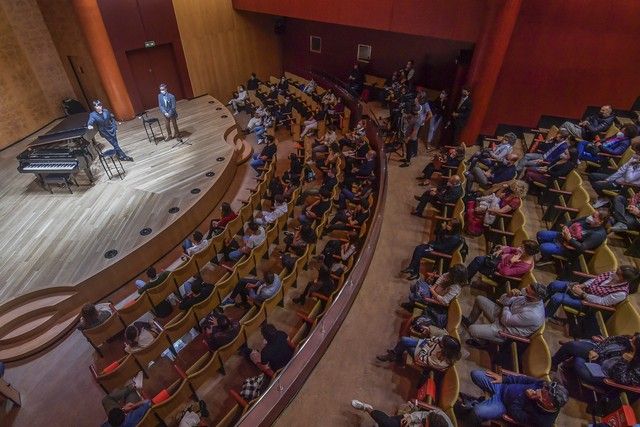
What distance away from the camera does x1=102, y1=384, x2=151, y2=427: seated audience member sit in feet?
8.07

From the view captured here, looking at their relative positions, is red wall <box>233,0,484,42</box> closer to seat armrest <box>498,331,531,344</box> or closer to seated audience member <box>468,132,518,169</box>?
seated audience member <box>468,132,518,169</box>

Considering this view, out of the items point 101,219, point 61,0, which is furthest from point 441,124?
point 61,0

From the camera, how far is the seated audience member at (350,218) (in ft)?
14.0

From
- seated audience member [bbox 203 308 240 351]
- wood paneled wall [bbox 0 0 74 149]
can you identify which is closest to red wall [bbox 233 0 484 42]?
wood paneled wall [bbox 0 0 74 149]

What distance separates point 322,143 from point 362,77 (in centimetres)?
275

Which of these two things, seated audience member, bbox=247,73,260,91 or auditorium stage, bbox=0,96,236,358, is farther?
seated audience member, bbox=247,73,260,91

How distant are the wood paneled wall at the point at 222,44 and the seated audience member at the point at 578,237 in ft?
27.2

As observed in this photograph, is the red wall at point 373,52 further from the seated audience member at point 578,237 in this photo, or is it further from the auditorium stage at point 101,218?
the seated audience member at point 578,237

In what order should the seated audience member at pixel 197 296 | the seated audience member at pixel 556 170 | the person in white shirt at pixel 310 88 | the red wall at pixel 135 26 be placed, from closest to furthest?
1. the seated audience member at pixel 197 296
2. the seated audience member at pixel 556 170
3. the red wall at pixel 135 26
4. the person in white shirt at pixel 310 88

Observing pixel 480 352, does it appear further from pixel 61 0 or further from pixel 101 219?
pixel 61 0

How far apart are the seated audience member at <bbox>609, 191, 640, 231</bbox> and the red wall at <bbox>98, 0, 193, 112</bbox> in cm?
849

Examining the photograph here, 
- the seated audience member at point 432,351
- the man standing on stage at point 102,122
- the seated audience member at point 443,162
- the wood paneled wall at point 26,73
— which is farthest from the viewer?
the wood paneled wall at point 26,73

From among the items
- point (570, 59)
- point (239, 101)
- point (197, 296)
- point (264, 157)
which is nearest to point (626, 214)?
point (570, 59)

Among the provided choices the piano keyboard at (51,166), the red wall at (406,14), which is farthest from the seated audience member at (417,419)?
the piano keyboard at (51,166)
